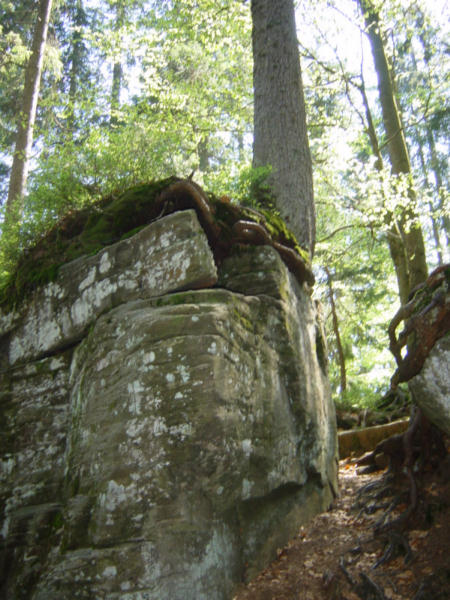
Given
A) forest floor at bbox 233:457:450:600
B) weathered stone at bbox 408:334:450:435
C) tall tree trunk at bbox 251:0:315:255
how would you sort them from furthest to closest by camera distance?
tall tree trunk at bbox 251:0:315:255, weathered stone at bbox 408:334:450:435, forest floor at bbox 233:457:450:600

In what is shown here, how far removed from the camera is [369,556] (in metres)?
3.90

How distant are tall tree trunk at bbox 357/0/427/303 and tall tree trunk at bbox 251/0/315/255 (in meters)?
4.36

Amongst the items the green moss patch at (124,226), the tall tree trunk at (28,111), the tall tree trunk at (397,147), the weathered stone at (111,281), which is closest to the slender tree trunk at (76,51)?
the tall tree trunk at (28,111)

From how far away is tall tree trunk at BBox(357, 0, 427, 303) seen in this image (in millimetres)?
10250

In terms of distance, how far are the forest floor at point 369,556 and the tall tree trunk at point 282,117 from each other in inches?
133

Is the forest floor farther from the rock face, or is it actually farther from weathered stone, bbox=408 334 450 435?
weathered stone, bbox=408 334 450 435

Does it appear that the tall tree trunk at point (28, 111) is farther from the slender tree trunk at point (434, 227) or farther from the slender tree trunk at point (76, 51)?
the slender tree trunk at point (434, 227)

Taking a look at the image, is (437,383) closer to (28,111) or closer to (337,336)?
(337,336)

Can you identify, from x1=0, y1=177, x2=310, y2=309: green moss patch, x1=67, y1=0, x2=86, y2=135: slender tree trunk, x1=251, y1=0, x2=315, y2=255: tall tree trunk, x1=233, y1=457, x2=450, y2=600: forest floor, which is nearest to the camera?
x1=233, y1=457, x2=450, y2=600: forest floor

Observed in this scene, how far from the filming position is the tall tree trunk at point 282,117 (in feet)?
21.7

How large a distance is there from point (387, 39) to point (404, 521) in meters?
14.0

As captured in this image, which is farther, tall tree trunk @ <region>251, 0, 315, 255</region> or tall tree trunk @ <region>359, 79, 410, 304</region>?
tall tree trunk @ <region>359, 79, 410, 304</region>

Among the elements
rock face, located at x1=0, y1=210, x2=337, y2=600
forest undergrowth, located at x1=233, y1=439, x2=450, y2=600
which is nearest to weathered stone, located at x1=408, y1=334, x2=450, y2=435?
forest undergrowth, located at x1=233, y1=439, x2=450, y2=600

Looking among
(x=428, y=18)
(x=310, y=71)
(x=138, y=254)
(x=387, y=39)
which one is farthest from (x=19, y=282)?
(x=428, y=18)
